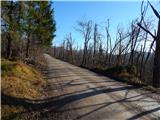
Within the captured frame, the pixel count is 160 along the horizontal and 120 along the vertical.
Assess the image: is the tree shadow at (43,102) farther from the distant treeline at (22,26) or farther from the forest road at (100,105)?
the distant treeline at (22,26)

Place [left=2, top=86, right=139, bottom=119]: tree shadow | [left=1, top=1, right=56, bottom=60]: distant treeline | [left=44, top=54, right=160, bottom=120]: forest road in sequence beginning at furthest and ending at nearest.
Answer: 1. [left=1, top=1, right=56, bottom=60]: distant treeline
2. [left=2, top=86, right=139, bottom=119]: tree shadow
3. [left=44, top=54, right=160, bottom=120]: forest road

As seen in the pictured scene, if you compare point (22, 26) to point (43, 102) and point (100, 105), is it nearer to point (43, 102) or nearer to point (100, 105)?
point (43, 102)

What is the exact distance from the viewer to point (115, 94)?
1738cm

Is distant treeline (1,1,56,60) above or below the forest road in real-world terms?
above

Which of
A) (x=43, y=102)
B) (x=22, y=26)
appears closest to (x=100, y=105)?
(x=43, y=102)

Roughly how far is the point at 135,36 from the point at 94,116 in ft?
141

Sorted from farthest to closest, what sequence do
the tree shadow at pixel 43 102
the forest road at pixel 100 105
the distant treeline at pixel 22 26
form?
the distant treeline at pixel 22 26, the tree shadow at pixel 43 102, the forest road at pixel 100 105

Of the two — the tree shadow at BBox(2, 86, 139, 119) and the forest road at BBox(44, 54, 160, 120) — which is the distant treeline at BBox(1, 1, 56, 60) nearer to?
the forest road at BBox(44, 54, 160, 120)

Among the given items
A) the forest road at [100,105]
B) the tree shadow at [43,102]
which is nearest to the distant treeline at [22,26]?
the forest road at [100,105]

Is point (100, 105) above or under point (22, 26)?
under

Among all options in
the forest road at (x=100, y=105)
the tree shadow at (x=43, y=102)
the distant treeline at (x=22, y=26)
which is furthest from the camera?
the distant treeline at (x=22, y=26)

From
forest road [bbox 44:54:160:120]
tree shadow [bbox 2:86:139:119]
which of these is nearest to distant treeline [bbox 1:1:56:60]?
forest road [bbox 44:54:160:120]

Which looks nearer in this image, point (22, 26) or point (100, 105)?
point (100, 105)

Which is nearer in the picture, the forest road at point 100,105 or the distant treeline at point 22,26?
the forest road at point 100,105
